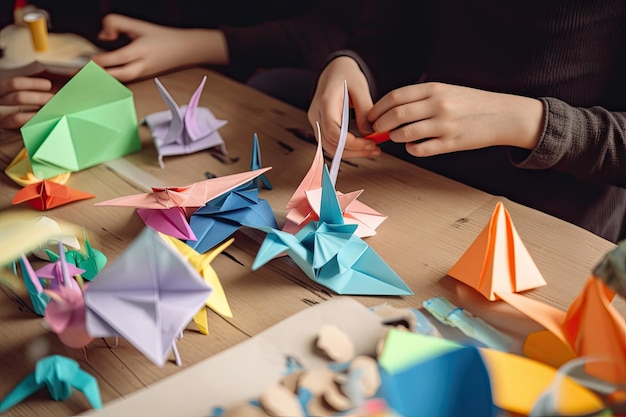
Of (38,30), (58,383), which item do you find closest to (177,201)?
(58,383)

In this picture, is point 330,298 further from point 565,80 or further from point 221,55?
point 221,55

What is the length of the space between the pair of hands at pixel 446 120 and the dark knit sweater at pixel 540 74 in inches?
1.2

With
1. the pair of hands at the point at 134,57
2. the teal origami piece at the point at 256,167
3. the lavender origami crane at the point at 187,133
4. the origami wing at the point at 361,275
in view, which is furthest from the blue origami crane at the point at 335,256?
the pair of hands at the point at 134,57

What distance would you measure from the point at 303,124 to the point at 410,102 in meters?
0.19

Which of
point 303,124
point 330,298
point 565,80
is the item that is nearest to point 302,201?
point 330,298

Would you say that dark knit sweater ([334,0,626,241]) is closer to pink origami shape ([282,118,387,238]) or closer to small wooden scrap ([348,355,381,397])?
pink origami shape ([282,118,387,238])

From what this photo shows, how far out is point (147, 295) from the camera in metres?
0.48

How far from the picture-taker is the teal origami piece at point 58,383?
49 cm

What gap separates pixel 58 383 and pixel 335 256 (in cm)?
26

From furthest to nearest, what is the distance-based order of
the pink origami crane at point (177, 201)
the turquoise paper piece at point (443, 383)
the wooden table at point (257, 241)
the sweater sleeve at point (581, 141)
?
the sweater sleeve at point (581, 141) → the pink origami crane at point (177, 201) → the wooden table at point (257, 241) → the turquoise paper piece at point (443, 383)

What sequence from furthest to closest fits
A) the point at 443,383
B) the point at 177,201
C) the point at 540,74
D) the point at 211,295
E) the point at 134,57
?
the point at 134,57, the point at 540,74, the point at 177,201, the point at 211,295, the point at 443,383

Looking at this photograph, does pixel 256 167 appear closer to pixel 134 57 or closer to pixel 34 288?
pixel 34 288

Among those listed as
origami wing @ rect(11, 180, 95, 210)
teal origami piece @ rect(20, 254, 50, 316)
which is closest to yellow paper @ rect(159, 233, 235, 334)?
teal origami piece @ rect(20, 254, 50, 316)

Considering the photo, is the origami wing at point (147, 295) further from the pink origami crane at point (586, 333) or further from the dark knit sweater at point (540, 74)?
the dark knit sweater at point (540, 74)
